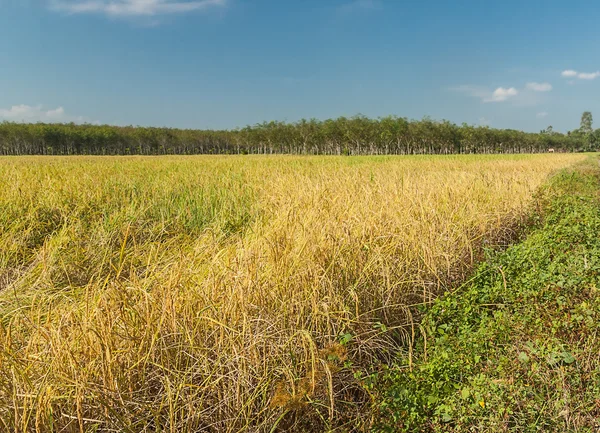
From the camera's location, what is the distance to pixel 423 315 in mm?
3318

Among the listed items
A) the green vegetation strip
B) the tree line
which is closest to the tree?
the tree line

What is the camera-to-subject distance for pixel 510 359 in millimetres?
2561

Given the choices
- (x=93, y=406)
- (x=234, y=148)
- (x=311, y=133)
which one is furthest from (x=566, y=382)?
(x=234, y=148)

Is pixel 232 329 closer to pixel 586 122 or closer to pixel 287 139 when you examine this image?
pixel 287 139

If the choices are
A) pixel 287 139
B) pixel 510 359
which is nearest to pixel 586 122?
pixel 287 139

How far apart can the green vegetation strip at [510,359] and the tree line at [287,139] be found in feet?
185

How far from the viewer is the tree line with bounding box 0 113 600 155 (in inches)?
2539

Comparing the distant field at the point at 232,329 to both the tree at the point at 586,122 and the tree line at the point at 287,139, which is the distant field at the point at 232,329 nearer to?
the tree line at the point at 287,139

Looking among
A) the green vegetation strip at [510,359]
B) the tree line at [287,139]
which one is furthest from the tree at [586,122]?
the green vegetation strip at [510,359]

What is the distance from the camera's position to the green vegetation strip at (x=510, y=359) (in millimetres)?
2141

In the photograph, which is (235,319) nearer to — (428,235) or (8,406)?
(8,406)

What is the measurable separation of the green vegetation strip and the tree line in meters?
56.4

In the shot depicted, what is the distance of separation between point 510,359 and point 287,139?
68783mm

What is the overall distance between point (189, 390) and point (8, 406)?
76 cm
